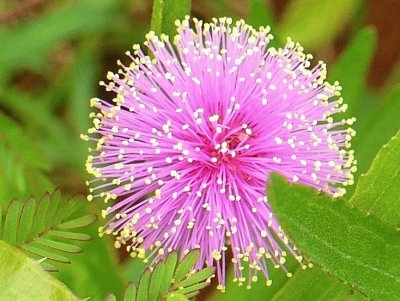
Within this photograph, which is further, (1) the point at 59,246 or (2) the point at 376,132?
(2) the point at 376,132

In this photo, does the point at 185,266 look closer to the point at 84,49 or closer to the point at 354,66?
the point at 354,66

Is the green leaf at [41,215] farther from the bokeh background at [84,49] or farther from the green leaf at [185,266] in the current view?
the bokeh background at [84,49]

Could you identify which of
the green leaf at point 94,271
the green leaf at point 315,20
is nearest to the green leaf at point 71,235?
the green leaf at point 94,271

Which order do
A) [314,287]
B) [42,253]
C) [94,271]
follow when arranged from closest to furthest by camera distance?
[42,253] → [314,287] → [94,271]

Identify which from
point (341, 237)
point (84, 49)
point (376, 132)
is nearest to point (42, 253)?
point (341, 237)

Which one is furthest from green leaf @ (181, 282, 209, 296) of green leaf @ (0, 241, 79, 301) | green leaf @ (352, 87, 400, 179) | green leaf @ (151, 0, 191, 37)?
green leaf @ (352, 87, 400, 179)

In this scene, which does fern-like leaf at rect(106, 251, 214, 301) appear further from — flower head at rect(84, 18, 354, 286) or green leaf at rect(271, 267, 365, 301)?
green leaf at rect(271, 267, 365, 301)
